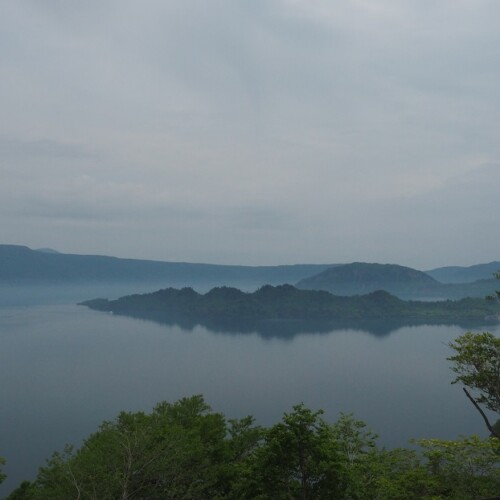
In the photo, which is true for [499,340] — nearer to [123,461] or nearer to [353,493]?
[353,493]

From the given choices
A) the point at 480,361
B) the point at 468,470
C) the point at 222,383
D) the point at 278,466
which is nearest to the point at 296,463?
the point at 278,466

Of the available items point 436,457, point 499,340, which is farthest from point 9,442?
point 499,340

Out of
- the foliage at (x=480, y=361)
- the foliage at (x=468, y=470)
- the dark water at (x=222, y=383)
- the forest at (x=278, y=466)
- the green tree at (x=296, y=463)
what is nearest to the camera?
the green tree at (x=296, y=463)

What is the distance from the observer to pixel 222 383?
117 meters

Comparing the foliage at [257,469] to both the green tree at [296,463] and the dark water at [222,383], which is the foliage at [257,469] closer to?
the green tree at [296,463]

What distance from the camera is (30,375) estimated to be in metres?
125

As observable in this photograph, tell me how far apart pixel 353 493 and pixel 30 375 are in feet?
436

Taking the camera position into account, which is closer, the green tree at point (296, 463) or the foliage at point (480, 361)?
the green tree at point (296, 463)

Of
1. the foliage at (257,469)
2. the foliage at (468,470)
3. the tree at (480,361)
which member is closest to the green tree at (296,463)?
the foliage at (257,469)

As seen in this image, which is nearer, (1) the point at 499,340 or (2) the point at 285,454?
(2) the point at 285,454

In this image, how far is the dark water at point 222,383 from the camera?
78562 mm

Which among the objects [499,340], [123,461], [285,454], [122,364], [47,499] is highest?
[499,340]

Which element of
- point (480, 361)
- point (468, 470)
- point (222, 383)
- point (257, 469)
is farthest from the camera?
point (222, 383)

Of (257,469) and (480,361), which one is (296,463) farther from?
(480,361)
